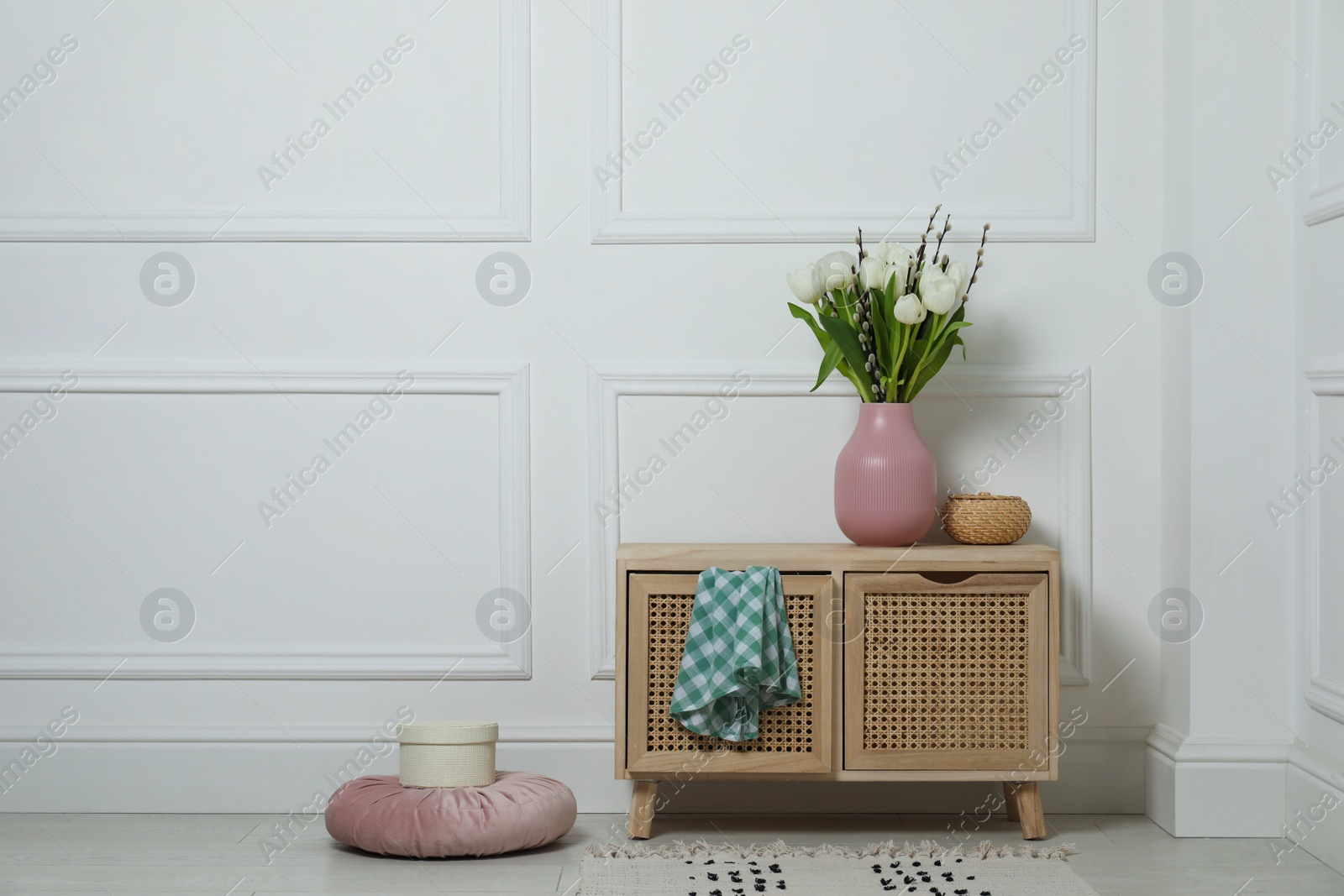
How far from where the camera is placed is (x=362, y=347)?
228cm

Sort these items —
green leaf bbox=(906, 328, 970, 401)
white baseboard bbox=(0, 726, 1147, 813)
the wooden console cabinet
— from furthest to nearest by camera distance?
white baseboard bbox=(0, 726, 1147, 813) < green leaf bbox=(906, 328, 970, 401) < the wooden console cabinet

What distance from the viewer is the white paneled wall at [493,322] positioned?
7.40 feet

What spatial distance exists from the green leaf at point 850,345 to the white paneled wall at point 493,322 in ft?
0.57

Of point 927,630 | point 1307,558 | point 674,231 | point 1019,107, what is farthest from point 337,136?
point 1307,558

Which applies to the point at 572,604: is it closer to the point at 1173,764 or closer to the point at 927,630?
the point at 927,630

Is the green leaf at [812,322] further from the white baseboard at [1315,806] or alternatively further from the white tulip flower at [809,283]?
the white baseboard at [1315,806]

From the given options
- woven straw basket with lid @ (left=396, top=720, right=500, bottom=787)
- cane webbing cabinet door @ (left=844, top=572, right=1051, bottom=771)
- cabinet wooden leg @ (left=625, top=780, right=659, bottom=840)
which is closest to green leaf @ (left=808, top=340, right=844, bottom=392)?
cane webbing cabinet door @ (left=844, top=572, right=1051, bottom=771)

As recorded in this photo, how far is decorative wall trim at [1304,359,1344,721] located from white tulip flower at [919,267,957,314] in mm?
727

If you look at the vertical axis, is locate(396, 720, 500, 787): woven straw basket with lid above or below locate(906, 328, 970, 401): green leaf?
below

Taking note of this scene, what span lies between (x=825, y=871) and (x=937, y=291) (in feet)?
3.63

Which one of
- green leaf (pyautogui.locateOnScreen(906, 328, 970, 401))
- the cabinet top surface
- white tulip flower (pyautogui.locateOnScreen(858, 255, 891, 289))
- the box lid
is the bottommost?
the box lid

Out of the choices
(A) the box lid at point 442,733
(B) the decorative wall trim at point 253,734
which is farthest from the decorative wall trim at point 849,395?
(A) the box lid at point 442,733

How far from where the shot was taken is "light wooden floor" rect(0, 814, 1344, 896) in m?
1.76

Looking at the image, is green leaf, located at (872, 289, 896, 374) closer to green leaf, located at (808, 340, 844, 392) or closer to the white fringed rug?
green leaf, located at (808, 340, 844, 392)
